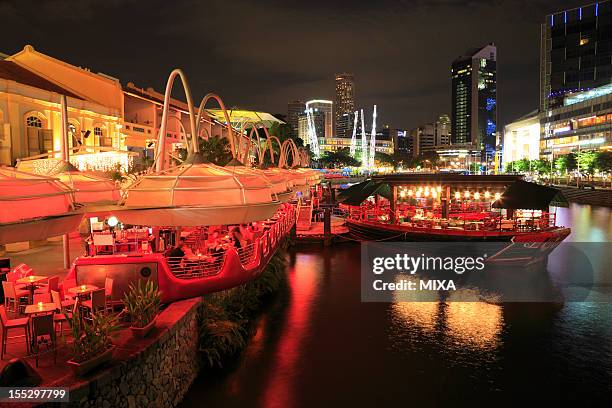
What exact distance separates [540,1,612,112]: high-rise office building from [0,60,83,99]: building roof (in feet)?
372

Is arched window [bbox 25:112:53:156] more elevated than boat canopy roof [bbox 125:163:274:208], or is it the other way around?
arched window [bbox 25:112:53:156]

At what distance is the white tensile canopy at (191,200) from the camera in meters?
9.67

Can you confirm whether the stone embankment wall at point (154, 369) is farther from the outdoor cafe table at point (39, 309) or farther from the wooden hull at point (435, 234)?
the wooden hull at point (435, 234)

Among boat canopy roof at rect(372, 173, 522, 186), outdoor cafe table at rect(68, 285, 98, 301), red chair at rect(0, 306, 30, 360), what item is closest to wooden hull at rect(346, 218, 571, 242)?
boat canopy roof at rect(372, 173, 522, 186)

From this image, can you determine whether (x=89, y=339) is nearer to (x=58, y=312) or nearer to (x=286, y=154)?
(x=58, y=312)

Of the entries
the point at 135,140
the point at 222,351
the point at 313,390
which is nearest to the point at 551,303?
the point at 313,390

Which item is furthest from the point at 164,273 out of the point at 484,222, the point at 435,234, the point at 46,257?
the point at 484,222

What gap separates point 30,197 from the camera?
294 inches

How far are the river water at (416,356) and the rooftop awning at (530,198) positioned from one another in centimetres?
567

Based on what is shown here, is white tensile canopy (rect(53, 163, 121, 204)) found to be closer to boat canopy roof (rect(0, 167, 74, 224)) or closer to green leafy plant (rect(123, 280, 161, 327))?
boat canopy roof (rect(0, 167, 74, 224))

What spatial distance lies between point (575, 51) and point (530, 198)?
11681 centimetres

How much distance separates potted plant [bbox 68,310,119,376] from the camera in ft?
23.1

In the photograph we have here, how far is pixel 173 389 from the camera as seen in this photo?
9.95 meters

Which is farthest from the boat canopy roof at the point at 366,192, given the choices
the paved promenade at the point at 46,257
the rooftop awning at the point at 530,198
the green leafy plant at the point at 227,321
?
the paved promenade at the point at 46,257
